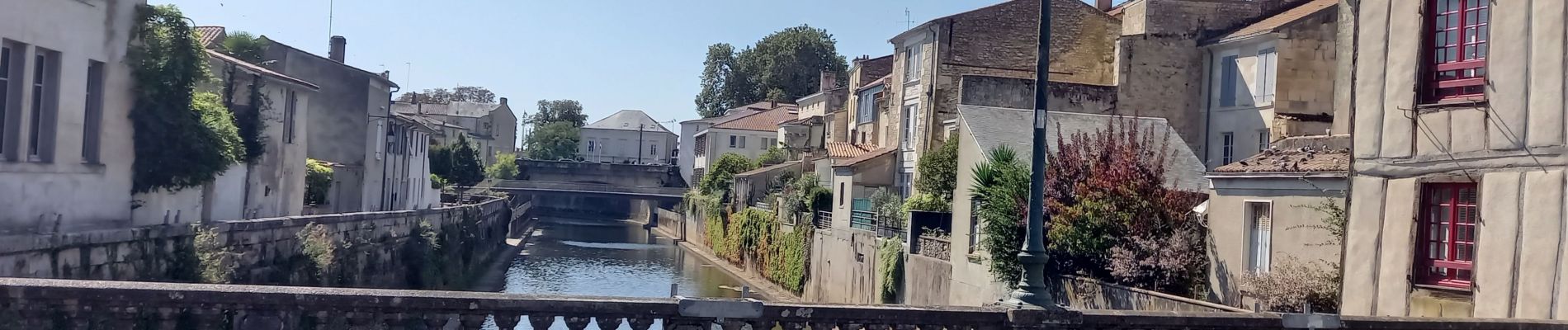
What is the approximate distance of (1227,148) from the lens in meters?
33.9

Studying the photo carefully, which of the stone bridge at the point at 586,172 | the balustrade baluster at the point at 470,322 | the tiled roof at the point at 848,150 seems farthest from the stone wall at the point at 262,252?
the stone bridge at the point at 586,172

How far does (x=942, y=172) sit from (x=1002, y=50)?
6.98 meters

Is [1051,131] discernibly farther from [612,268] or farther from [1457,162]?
[612,268]

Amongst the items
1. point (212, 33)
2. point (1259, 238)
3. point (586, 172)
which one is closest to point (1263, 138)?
point (1259, 238)

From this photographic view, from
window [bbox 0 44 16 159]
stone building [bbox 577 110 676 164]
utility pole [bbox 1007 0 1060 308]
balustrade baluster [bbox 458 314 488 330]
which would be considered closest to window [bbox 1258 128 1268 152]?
utility pole [bbox 1007 0 1060 308]

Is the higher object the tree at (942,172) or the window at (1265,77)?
the window at (1265,77)

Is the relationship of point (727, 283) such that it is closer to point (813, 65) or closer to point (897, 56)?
point (897, 56)

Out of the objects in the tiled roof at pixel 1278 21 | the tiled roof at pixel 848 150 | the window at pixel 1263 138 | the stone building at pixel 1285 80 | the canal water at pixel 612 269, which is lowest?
the canal water at pixel 612 269

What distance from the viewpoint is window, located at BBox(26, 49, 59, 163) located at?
57.3 ft

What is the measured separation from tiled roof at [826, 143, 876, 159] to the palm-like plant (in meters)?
21.8

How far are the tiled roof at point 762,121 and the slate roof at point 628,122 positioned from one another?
43.0 meters

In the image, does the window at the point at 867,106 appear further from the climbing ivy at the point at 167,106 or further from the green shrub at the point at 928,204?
the climbing ivy at the point at 167,106

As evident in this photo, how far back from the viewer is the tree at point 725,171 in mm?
70938

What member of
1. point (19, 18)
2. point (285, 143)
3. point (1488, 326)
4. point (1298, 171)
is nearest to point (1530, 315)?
point (1488, 326)
